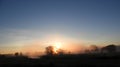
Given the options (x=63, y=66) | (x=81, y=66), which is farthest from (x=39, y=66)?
(x=81, y=66)

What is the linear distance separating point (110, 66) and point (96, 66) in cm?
330

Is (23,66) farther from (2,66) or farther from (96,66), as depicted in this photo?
→ (96,66)

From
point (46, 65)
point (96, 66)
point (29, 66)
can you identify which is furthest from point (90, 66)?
point (29, 66)

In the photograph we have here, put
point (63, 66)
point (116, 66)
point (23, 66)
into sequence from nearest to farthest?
point (116, 66) < point (63, 66) < point (23, 66)

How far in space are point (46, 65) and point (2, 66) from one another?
44.7 feet

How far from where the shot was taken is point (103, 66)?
5612 cm

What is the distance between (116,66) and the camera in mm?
56000

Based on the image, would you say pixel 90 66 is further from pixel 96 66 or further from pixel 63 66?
pixel 63 66

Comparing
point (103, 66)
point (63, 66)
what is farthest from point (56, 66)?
point (103, 66)

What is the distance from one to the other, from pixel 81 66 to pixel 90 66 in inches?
85.2

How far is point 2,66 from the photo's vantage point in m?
67.4

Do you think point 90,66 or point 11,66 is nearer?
point 90,66

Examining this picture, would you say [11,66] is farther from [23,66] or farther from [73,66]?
[73,66]

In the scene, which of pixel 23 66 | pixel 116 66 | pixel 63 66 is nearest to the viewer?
pixel 116 66
